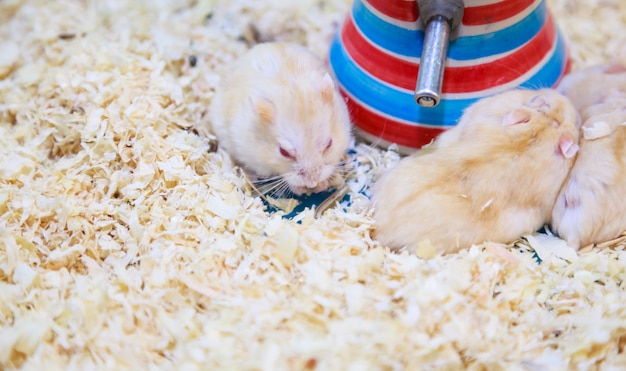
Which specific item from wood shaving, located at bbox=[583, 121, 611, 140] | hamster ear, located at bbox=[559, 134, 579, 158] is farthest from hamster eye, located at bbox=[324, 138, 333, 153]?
wood shaving, located at bbox=[583, 121, 611, 140]

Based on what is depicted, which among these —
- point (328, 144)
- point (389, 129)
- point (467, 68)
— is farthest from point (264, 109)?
point (467, 68)

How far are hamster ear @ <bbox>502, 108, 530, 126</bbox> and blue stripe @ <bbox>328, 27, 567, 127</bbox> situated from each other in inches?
9.2

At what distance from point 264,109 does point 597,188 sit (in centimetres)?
129

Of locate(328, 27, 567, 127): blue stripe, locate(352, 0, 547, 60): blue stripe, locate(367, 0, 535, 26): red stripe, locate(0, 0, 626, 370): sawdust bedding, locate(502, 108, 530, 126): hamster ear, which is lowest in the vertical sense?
locate(0, 0, 626, 370): sawdust bedding

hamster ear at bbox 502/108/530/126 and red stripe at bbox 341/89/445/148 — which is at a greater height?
hamster ear at bbox 502/108/530/126

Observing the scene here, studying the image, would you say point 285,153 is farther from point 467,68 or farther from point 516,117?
point 516,117

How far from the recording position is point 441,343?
6.49 ft

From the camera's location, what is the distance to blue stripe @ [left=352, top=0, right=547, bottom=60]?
2.52m

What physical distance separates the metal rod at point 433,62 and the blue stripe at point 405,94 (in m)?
0.30

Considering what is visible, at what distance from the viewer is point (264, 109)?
8.36 feet

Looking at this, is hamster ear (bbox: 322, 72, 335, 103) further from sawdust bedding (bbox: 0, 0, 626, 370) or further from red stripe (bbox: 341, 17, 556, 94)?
sawdust bedding (bbox: 0, 0, 626, 370)

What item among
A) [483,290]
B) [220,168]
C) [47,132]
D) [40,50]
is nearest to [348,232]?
[483,290]

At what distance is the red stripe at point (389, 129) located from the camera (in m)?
2.72

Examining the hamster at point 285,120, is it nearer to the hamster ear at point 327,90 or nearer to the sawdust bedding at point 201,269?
the hamster ear at point 327,90
